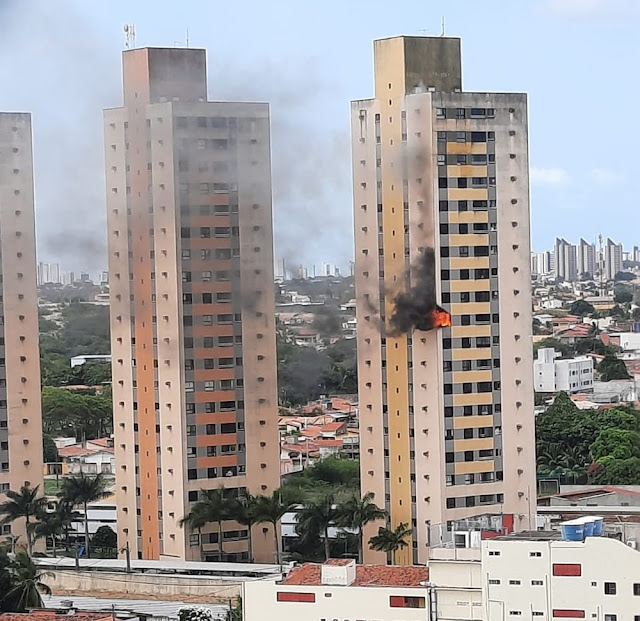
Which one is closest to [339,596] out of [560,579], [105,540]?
[560,579]

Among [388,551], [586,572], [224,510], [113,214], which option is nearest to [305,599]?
[586,572]

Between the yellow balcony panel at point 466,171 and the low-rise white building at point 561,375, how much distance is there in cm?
2570

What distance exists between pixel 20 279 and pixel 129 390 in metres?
2.01

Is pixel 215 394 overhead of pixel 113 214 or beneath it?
beneath

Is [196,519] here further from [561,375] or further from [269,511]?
[561,375]

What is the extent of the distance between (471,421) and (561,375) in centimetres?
2613

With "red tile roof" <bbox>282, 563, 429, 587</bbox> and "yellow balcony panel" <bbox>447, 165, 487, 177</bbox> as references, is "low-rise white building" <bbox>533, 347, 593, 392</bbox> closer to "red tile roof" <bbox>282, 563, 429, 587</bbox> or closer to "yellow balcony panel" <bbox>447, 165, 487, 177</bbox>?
"yellow balcony panel" <bbox>447, 165, 487, 177</bbox>

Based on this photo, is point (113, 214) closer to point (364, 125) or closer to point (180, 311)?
point (180, 311)

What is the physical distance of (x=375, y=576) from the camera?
19.4 metres

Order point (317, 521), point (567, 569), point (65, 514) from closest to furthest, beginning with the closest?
point (567, 569) → point (317, 521) → point (65, 514)

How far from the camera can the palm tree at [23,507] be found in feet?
89.5

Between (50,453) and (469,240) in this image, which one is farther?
(50,453)

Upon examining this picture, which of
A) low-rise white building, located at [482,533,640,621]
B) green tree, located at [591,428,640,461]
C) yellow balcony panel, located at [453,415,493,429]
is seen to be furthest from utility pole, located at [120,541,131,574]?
green tree, located at [591,428,640,461]

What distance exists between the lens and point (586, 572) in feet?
59.1
